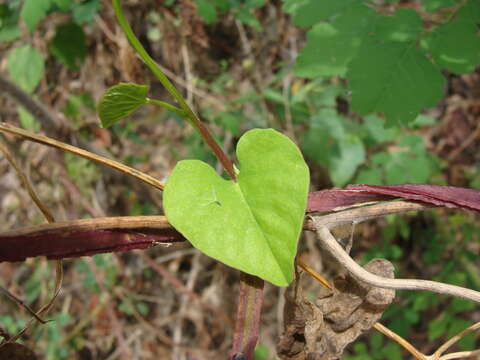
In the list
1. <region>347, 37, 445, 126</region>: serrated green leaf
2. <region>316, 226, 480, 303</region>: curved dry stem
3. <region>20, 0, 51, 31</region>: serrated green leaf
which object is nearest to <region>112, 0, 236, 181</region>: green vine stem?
<region>316, 226, 480, 303</region>: curved dry stem

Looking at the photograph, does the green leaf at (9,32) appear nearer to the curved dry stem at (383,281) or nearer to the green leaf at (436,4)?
the green leaf at (436,4)

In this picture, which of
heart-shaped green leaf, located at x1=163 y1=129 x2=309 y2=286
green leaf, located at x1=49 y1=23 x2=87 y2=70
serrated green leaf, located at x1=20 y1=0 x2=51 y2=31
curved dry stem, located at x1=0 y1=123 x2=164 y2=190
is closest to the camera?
heart-shaped green leaf, located at x1=163 y1=129 x2=309 y2=286

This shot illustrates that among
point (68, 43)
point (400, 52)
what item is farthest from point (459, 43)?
point (68, 43)

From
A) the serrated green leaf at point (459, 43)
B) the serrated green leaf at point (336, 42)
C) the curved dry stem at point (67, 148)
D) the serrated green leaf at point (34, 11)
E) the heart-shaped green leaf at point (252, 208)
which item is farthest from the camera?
the serrated green leaf at point (34, 11)

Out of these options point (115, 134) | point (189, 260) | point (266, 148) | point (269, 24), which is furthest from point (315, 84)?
point (266, 148)

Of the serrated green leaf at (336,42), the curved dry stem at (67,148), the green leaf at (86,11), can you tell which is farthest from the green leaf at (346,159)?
the curved dry stem at (67,148)

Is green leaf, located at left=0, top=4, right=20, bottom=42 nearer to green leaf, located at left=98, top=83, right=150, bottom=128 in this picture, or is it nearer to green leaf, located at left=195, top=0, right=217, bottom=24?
green leaf, located at left=195, top=0, right=217, bottom=24
